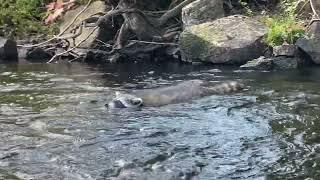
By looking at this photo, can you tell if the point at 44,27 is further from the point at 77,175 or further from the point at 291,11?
the point at 77,175

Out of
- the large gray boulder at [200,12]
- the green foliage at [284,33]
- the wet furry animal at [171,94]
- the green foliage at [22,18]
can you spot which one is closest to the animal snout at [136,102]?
the wet furry animal at [171,94]

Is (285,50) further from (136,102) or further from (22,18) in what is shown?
(22,18)

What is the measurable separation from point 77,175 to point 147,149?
40.9 inches

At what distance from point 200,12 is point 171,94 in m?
5.11

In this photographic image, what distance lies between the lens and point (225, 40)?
1228 cm

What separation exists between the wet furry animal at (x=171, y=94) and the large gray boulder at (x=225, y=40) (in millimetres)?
2509

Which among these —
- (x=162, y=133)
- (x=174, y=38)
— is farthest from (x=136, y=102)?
(x=174, y=38)

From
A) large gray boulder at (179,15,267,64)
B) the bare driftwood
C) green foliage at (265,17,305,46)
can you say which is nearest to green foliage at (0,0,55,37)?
the bare driftwood

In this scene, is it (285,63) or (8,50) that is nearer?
(285,63)

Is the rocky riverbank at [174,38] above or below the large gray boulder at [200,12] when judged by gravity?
below

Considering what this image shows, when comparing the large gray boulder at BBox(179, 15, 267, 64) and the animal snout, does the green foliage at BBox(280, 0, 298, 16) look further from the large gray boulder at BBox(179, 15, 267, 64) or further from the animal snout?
the animal snout

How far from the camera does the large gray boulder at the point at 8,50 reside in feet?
50.0

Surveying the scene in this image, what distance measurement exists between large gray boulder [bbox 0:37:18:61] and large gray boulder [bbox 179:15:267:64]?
15.8 feet

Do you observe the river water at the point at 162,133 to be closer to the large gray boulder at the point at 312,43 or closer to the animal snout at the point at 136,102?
the animal snout at the point at 136,102
